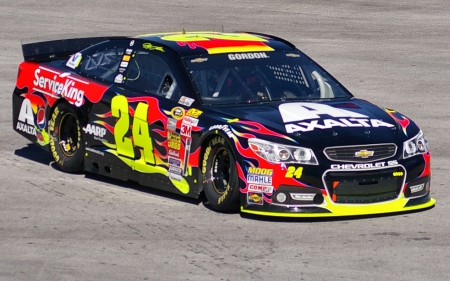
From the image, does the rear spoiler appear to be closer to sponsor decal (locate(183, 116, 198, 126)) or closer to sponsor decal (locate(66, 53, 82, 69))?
sponsor decal (locate(66, 53, 82, 69))

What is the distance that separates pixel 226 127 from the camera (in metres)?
9.34

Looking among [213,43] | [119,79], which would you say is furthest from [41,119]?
[213,43]

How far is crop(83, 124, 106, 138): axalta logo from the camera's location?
10.8 meters

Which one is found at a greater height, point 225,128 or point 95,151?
point 225,128

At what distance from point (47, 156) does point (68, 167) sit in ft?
3.56

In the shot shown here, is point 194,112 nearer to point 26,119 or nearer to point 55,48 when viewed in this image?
point 26,119

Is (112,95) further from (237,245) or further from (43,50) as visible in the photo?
(237,245)

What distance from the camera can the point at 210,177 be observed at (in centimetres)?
958

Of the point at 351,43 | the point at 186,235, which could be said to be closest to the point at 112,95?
the point at 186,235

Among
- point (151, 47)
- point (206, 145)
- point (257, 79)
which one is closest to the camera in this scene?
point (206, 145)

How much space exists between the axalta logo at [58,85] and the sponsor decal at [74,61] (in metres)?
0.13

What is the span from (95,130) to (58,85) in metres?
0.88

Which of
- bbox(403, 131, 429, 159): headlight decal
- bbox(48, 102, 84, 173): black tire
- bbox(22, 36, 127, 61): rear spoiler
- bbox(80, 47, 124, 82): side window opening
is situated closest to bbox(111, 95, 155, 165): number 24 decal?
bbox(80, 47, 124, 82): side window opening

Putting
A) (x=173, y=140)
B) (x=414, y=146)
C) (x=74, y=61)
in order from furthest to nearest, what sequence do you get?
(x=74, y=61)
(x=173, y=140)
(x=414, y=146)
